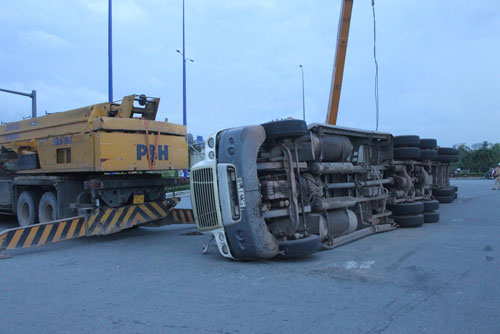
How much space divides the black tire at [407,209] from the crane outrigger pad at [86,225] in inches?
203

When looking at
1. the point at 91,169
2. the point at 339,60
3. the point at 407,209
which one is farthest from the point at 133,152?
the point at 339,60

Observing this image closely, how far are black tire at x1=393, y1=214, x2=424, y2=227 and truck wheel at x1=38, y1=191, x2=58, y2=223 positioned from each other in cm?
766

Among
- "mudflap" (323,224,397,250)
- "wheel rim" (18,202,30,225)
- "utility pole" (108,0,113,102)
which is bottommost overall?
"mudflap" (323,224,397,250)

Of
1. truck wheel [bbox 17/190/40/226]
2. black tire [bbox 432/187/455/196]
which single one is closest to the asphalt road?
truck wheel [bbox 17/190/40/226]

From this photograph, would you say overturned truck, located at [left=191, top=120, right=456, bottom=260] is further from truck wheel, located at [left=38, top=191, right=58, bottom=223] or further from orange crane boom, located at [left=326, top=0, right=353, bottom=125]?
orange crane boom, located at [left=326, top=0, right=353, bottom=125]

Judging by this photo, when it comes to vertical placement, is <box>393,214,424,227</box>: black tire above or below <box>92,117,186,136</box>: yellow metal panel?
below

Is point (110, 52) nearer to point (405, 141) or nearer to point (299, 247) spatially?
point (405, 141)

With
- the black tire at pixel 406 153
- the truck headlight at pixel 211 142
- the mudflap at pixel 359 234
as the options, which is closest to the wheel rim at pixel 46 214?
the truck headlight at pixel 211 142

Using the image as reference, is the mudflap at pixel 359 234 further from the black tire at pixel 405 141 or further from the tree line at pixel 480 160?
the tree line at pixel 480 160

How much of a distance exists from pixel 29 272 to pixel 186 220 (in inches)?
162

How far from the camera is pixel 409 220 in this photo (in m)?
9.25

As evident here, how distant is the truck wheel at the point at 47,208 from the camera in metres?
9.04

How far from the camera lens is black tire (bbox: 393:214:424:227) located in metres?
9.25

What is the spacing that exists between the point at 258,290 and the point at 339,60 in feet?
32.0
